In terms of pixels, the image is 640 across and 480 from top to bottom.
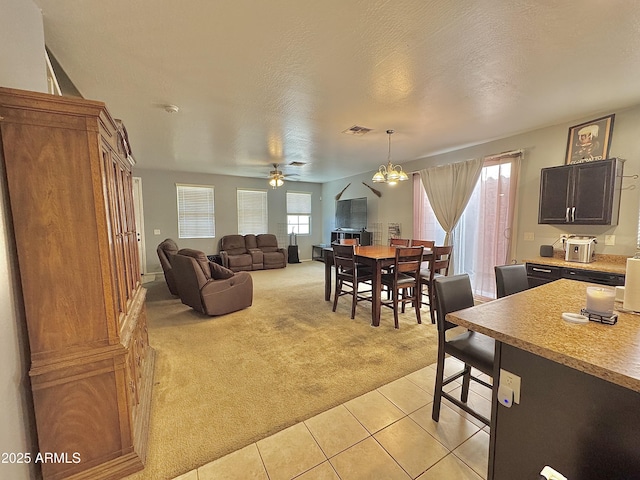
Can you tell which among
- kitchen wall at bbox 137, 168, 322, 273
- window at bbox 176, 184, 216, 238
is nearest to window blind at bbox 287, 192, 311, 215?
kitchen wall at bbox 137, 168, 322, 273

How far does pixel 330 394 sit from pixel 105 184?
6.73ft

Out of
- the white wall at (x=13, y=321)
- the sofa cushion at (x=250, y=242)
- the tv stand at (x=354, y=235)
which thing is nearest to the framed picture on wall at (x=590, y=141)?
the tv stand at (x=354, y=235)

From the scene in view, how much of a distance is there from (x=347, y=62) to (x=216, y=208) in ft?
19.6

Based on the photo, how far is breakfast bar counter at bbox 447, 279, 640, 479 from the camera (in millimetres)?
872

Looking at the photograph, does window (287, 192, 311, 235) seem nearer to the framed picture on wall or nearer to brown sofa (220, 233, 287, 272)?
brown sofa (220, 233, 287, 272)

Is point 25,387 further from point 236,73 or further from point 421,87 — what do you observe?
point 421,87

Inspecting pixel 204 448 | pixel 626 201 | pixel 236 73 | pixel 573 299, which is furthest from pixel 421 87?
pixel 204 448

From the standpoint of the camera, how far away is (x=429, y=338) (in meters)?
3.04

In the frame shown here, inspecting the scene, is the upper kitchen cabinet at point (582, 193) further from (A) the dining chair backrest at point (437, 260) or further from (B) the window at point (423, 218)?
(B) the window at point (423, 218)

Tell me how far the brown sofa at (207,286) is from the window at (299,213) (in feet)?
14.6

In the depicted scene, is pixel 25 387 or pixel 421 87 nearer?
pixel 25 387

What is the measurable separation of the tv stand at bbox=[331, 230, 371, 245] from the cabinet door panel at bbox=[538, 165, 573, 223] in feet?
11.9

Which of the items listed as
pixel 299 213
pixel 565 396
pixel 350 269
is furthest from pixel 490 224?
pixel 299 213

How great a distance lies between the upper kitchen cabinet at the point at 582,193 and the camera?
2904 millimetres
